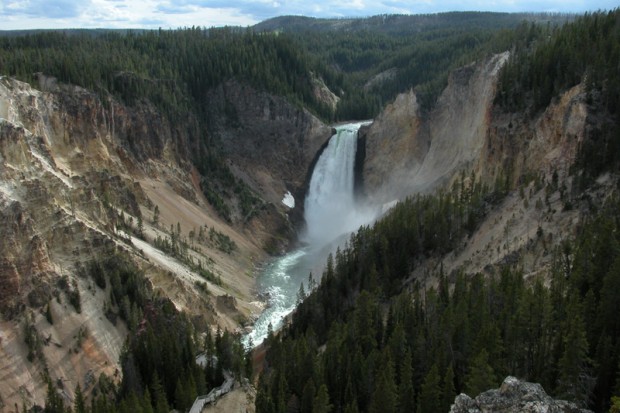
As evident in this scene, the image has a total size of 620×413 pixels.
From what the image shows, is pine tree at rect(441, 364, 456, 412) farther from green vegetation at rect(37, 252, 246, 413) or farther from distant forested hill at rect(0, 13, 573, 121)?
distant forested hill at rect(0, 13, 573, 121)

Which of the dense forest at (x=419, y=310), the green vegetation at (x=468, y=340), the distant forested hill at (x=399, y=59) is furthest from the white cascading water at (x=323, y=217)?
the green vegetation at (x=468, y=340)

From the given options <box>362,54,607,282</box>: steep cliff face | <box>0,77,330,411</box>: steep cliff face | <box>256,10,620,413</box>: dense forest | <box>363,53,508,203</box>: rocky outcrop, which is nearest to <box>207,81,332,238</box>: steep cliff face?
<box>0,77,330,411</box>: steep cliff face

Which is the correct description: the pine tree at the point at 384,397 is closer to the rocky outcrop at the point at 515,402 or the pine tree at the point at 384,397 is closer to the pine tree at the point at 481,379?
the pine tree at the point at 481,379

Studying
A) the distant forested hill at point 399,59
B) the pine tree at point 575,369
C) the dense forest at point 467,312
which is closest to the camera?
the pine tree at point 575,369

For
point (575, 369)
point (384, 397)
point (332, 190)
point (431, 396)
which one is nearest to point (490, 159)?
point (384, 397)

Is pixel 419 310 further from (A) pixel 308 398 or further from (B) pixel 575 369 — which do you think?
(B) pixel 575 369

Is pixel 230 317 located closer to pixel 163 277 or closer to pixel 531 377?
pixel 163 277
